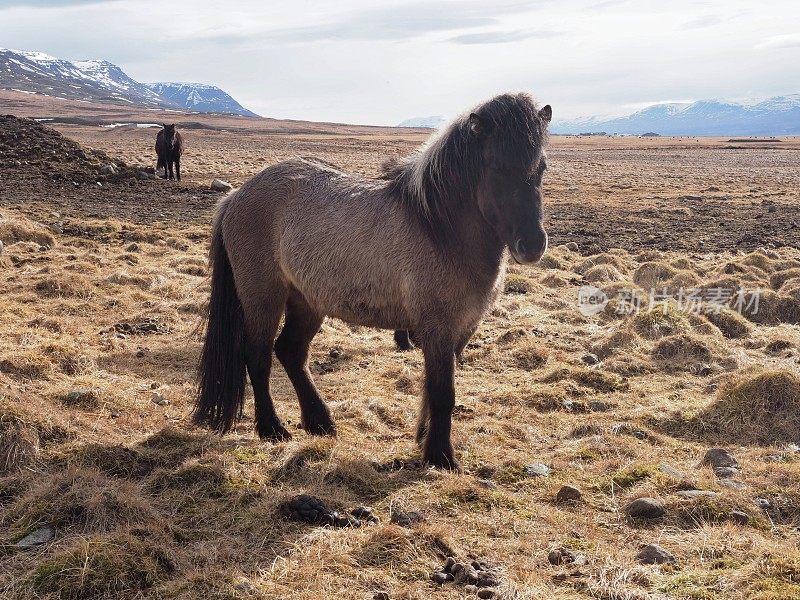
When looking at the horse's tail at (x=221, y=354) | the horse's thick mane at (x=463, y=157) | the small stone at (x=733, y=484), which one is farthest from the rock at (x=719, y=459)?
the horse's tail at (x=221, y=354)

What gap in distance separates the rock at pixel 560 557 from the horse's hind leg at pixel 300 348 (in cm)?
252

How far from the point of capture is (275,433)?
556cm

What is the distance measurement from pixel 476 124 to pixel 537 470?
8.45 ft

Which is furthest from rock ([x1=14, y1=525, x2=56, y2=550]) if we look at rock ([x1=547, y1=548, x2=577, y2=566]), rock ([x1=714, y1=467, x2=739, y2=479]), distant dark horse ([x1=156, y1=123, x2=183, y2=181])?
distant dark horse ([x1=156, y1=123, x2=183, y2=181])

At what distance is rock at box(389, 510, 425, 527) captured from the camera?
4.05 meters

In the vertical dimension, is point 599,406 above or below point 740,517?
below

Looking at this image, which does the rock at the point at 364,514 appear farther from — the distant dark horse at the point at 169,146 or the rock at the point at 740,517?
the distant dark horse at the point at 169,146

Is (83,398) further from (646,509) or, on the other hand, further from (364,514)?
(646,509)

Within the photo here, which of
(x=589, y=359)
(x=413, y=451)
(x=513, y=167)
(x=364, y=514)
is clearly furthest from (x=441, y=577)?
(x=589, y=359)

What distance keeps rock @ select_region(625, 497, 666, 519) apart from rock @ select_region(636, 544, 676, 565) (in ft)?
1.72

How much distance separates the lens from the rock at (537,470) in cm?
490

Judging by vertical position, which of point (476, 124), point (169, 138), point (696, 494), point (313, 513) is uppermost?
point (169, 138)

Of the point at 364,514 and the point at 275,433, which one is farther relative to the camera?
the point at 275,433

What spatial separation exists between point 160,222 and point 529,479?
1282 centimetres
